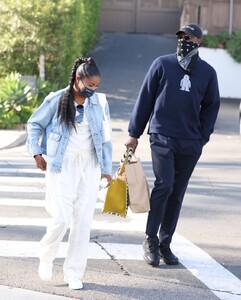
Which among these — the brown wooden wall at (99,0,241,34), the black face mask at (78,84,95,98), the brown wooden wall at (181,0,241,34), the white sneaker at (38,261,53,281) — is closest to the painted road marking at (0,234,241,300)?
the white sneaker at (38,261,53,281)

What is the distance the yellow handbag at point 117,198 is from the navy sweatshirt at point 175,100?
43 centimetres

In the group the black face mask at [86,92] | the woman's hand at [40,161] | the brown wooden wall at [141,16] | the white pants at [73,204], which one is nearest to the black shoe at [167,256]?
the white pants at [73,204]

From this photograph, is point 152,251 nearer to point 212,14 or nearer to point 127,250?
point 127,250

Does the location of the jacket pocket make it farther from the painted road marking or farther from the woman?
the painted road marking

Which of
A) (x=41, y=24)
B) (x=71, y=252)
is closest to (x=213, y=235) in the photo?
(x=71, y=252)

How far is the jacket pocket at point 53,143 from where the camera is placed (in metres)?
6.59

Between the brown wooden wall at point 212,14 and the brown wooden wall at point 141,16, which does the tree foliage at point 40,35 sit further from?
the brown wooden wall at point 141,16

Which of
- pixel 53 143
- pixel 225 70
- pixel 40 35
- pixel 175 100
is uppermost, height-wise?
pixel 175 100

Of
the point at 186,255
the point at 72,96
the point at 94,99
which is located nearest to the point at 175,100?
the point at 94,99

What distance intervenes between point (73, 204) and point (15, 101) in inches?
532

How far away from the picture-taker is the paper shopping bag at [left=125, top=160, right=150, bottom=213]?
745 cm

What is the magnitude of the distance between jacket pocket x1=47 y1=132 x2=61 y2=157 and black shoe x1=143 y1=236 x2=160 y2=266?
1.41 metres

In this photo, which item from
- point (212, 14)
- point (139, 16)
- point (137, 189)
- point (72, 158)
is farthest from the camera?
point (139, 16)

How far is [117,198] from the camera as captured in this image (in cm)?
745
